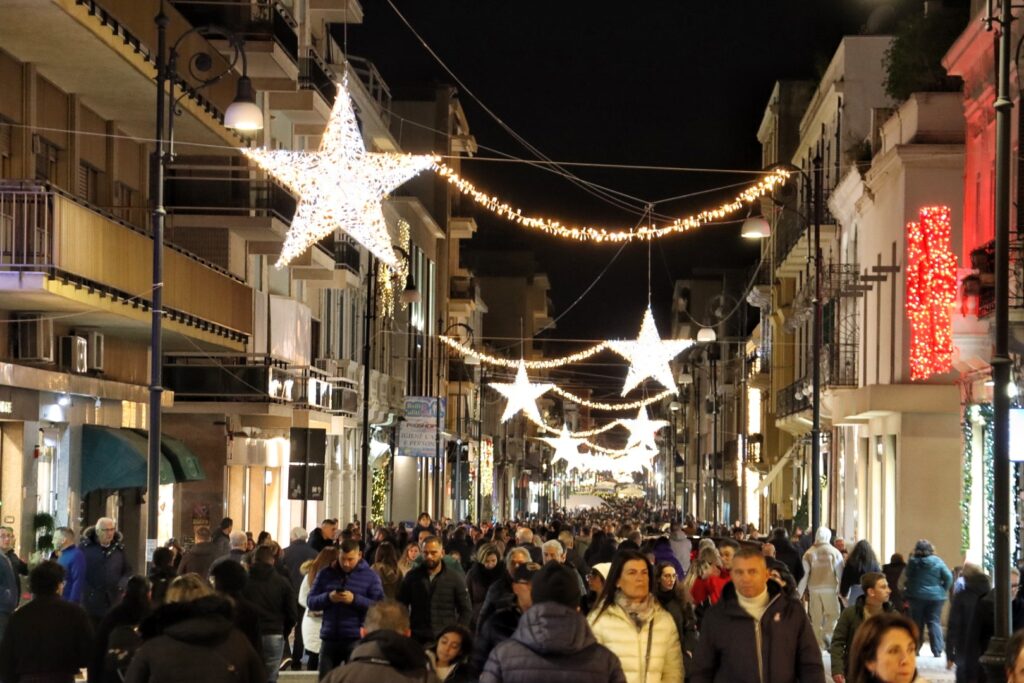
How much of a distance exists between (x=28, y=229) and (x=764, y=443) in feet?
163

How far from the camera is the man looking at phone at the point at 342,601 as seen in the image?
16.3m

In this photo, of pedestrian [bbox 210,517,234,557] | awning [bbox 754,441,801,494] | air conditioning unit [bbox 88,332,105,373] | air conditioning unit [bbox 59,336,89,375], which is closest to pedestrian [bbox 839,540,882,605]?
pedestrian [bbox 210,517,234,557]

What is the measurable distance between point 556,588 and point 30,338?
17805 mm

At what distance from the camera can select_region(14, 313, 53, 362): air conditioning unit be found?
2562 cm

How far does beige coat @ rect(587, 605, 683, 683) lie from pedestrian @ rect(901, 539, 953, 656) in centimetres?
1428

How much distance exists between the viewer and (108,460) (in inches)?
1136

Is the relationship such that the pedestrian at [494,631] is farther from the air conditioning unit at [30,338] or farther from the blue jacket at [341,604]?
the air conditioning unit at [30,338]

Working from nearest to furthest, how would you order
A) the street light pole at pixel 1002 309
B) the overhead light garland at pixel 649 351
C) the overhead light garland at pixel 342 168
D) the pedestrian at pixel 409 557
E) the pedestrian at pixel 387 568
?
the street light pole at pixel 1002 309 < the pedestrian at pixel 387 568 < the overhead light garland at pixel 342 168 < the pedestrian at pixel 409 557 < the overhead light garland at pixel 649 351

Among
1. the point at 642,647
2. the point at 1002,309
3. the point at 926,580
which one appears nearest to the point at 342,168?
the point at 1002,309

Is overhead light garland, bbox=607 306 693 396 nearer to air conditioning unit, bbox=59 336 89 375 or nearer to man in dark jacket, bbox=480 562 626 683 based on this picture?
air conditioning unit, bbox=59 336 89 375

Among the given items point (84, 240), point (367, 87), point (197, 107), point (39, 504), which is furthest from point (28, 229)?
point (367, 87)

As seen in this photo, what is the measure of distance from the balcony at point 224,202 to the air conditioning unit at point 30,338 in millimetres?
9884

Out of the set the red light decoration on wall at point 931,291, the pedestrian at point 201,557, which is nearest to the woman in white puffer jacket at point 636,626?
the pedestrian at point 201,557

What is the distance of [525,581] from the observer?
13906mm
